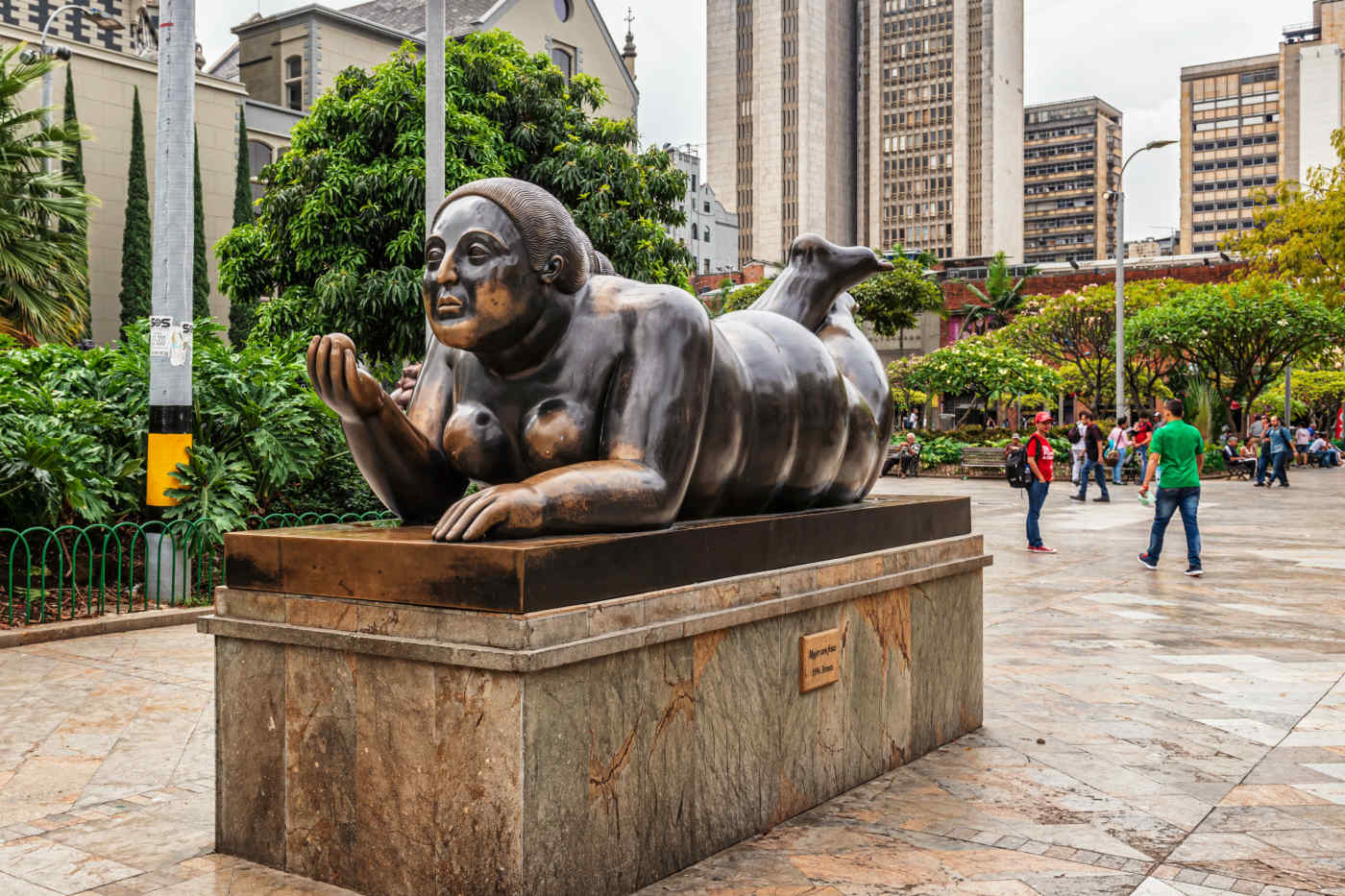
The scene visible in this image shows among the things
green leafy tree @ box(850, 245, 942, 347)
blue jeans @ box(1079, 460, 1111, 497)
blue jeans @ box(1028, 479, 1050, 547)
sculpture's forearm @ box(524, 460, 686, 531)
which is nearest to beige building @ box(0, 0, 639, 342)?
green leafy tree @ box(850, 245, 942, 347)

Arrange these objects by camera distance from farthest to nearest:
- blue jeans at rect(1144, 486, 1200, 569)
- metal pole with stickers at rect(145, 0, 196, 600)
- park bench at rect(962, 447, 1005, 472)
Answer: park bench at rect(962, 447, 1005, 472) < blue jeans at rect(1144, 486, 1200, 569) < metal pole with stickers at rect(145, 0, 196, 600)

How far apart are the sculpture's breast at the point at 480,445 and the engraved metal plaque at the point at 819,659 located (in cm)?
119

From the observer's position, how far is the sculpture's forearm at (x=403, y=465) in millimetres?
3527

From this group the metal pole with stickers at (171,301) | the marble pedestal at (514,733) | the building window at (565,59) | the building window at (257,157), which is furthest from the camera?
the building window at (565,59)

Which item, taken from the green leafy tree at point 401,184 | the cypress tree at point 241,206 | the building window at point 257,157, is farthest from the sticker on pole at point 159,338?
the building window at point 257,157

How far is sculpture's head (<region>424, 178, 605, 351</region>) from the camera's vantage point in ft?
11.1

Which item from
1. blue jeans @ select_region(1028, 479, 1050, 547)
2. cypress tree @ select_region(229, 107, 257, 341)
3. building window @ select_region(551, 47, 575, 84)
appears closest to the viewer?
blue jeans @ select_region(1028, 479, 1050, 547)

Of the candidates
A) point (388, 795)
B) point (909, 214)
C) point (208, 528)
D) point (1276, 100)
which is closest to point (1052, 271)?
point (909, 214)

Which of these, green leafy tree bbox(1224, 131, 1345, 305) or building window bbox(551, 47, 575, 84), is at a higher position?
building window bbox(551, 47, 575, 84)

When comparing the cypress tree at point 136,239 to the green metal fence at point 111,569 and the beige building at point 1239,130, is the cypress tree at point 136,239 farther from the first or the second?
the beige building at point 1239,130

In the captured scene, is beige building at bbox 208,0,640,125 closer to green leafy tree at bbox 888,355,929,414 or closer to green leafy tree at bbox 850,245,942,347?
green leafy tree at bbox 850,245,942,347

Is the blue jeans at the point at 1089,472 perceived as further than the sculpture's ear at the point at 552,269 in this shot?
Yes

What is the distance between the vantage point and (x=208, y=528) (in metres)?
Result: 9.11

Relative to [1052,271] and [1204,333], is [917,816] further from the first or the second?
[1052,271]
